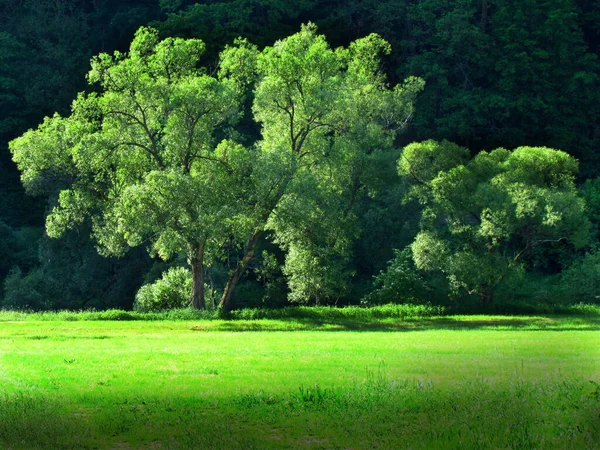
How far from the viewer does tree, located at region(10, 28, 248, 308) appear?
41.4 meters

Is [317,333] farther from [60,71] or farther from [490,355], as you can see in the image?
[60,71]

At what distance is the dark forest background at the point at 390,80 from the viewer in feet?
181

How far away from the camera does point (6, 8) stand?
84250 mm

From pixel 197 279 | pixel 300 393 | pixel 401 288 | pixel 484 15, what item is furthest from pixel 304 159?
→ pixel 484 15

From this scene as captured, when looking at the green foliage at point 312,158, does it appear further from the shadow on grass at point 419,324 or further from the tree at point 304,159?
the shadow on grass at point 419,324

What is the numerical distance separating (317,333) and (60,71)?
4969 centimetres

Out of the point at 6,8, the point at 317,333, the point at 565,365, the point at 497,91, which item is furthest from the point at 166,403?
the point at 6,8

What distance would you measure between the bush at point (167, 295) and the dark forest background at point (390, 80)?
4423 millimetres

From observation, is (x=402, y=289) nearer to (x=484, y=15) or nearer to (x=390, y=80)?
(x=390, y=80)

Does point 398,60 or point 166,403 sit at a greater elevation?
point 398,60

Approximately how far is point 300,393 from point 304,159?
29217mm

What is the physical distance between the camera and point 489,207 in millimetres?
45719

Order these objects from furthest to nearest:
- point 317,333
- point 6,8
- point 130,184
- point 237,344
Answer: point 6,8, point 130,184, point 317,333, point 237,344

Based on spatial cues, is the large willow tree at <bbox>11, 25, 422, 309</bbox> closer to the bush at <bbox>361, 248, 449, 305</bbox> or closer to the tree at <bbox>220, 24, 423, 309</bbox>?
the tree at <bbox>220, 24, 423, 309</bbox>
